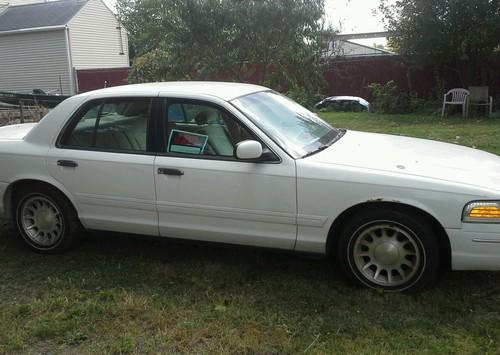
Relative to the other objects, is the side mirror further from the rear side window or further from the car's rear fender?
the car's rear fender

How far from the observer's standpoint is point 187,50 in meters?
9.86

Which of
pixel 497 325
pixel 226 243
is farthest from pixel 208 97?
pixel 497 325

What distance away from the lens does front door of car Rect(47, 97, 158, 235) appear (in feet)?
14.1

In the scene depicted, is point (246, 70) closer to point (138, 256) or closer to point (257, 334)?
point (138, 256)

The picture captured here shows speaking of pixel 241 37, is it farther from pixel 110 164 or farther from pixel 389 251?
pixel 389 251

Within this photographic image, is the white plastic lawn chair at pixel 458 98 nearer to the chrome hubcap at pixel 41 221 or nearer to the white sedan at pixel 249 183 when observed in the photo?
the white sedan at pixel 249 183

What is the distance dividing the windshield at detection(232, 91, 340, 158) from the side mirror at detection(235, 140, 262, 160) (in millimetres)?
212

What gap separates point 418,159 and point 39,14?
28868 millimetres

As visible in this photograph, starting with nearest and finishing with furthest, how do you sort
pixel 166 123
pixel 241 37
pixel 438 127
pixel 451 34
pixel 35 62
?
pixel 166 123 → pixel 241 37 → pixel 438 127 → pixel 451 34 → pixel 35 62

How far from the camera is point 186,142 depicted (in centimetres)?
423

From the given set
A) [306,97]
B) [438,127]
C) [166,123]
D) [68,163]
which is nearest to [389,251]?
[166,123]

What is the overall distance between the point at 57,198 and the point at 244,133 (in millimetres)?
1754

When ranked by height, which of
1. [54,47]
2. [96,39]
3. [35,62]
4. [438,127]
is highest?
[96,39]

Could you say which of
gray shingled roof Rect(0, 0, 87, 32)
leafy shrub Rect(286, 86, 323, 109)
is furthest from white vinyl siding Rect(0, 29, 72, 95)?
leafy shrub Rect(286, 86, 323, 109)
